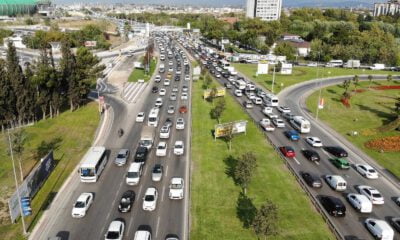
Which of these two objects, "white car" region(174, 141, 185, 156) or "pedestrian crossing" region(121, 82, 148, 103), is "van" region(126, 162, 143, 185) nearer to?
"white car" region(174, 141, 185, 156)

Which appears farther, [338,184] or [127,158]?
[127,158]

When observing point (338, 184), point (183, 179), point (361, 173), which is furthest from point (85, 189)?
point (361, 173)

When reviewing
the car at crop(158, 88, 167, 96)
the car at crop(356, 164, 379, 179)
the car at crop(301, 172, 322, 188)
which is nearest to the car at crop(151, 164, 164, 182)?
→ the car at crop(301, 172, 322, 188)

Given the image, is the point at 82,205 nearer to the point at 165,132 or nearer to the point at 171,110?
the point at 165,132

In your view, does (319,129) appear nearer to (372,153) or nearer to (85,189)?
(372,153)

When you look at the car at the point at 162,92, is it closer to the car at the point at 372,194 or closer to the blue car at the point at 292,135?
the blue car at the point at 292,135

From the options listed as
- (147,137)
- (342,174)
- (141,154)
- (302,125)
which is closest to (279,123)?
(302,125)

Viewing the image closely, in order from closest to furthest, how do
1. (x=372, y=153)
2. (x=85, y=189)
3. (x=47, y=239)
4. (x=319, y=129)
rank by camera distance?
(x=47, y=239) → (x=85, y=189) → (x=372, y=153) → (x=319, y=129)
